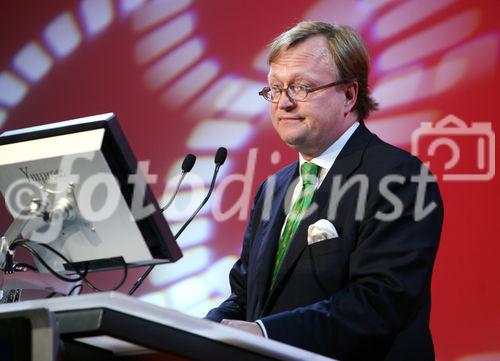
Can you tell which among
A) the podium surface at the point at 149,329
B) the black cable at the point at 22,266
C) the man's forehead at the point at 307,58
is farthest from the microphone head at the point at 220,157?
the podium surface at the point at 149,329

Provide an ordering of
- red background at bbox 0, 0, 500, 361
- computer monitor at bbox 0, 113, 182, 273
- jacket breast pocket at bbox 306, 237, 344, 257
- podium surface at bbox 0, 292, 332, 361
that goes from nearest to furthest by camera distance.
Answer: podium surface at bbox 0, 292, 332, 361 → computer monitor at bbox 0, 113, 182, 273 → jacket breast pocket at bbox 306, 237, 344, 257 → red background at bbox 0, 0, 500, 361

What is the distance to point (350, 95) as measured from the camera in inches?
93.4

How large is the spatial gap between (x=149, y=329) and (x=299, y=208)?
116 cm

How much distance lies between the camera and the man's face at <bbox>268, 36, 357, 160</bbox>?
89.0 inches

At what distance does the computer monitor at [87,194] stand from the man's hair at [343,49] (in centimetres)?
81

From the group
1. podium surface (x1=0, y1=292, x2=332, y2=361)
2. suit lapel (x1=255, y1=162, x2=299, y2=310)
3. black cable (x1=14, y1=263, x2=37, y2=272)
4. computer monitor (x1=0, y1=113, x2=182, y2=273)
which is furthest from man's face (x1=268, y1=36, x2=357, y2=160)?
podium surface (x1=0, y1=292, x2=332, y2=361)

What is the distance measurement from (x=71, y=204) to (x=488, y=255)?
5.78 feet

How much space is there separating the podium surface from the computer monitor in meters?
0.56

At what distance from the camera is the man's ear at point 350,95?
236 centimetres

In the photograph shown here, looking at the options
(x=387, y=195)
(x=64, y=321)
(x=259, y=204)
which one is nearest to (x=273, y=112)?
(x=259, y=204)

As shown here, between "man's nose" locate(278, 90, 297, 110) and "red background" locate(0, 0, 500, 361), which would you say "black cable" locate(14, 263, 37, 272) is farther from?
"red background" locate(0, 0, 500, 361)

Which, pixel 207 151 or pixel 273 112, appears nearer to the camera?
pixel 273 112

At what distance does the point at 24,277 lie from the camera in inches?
77.5

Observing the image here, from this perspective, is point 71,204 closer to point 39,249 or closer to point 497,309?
point 39,249
